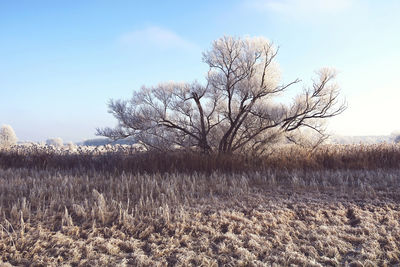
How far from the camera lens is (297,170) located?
8680mm

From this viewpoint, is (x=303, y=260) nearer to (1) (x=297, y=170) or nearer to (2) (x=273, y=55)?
(1) (x=297, y=170)

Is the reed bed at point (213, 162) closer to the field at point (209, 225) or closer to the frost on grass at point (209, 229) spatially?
the field at point (209, 225)

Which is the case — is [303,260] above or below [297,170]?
below

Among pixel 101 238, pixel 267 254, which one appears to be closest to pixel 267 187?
pixel 267 254

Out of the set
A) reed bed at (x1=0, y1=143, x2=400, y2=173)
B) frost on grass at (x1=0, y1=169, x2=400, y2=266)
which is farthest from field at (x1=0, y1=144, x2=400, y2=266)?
reed bed at (x1=0, y1=143, x2=400, y2=173)

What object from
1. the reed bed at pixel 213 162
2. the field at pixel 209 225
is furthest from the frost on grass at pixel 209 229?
the reed bed at pixel 213 162

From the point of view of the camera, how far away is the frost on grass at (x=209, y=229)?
333 cm

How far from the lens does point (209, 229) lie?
3.99m

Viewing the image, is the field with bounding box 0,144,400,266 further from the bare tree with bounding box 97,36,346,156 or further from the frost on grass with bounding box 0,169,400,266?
the bare tree with bounding box 97,36,346,156

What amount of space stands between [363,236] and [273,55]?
871 cm

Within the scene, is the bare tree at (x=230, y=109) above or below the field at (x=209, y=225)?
above

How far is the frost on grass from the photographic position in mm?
3332

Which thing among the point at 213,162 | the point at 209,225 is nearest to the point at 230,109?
the point at 213,162

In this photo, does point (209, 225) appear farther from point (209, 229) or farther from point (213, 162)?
point (213, 162)
